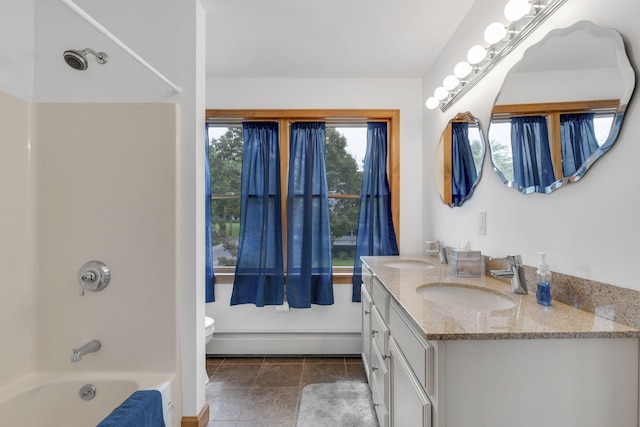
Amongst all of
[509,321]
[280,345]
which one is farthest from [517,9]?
[280,345]

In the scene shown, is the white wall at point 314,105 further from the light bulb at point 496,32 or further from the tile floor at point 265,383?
the light bulb at point 496,32

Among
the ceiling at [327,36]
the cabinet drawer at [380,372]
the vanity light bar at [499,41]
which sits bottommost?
the cabinet drawer at [380,372]

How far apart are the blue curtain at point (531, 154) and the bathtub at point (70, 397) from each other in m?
1.83

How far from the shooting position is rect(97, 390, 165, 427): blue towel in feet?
3.15

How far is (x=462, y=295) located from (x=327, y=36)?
1.78 metres

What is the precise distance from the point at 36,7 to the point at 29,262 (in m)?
1.41

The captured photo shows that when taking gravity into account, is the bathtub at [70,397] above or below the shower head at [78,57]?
below

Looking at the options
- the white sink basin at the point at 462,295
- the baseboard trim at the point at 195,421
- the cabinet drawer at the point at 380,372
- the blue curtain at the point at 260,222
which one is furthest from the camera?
the blue curtain at the point at 260,222

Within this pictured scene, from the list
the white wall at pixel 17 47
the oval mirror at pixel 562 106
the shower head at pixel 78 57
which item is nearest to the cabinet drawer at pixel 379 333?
the oval mirror at pixel 562 106

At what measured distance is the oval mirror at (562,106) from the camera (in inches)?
35.7

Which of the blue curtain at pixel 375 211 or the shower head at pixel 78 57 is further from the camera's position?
the blue curtain at pixel 375 211

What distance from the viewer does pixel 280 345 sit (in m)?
2.59

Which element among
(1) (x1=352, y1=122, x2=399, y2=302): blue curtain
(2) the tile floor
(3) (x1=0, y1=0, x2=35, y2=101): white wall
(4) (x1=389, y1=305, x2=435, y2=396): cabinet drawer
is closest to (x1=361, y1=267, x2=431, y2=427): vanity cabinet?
(4) (x1=389, y1=305, x2=435, y2=396): cabinet drawer

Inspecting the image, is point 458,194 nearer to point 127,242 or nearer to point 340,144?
point 340,144
